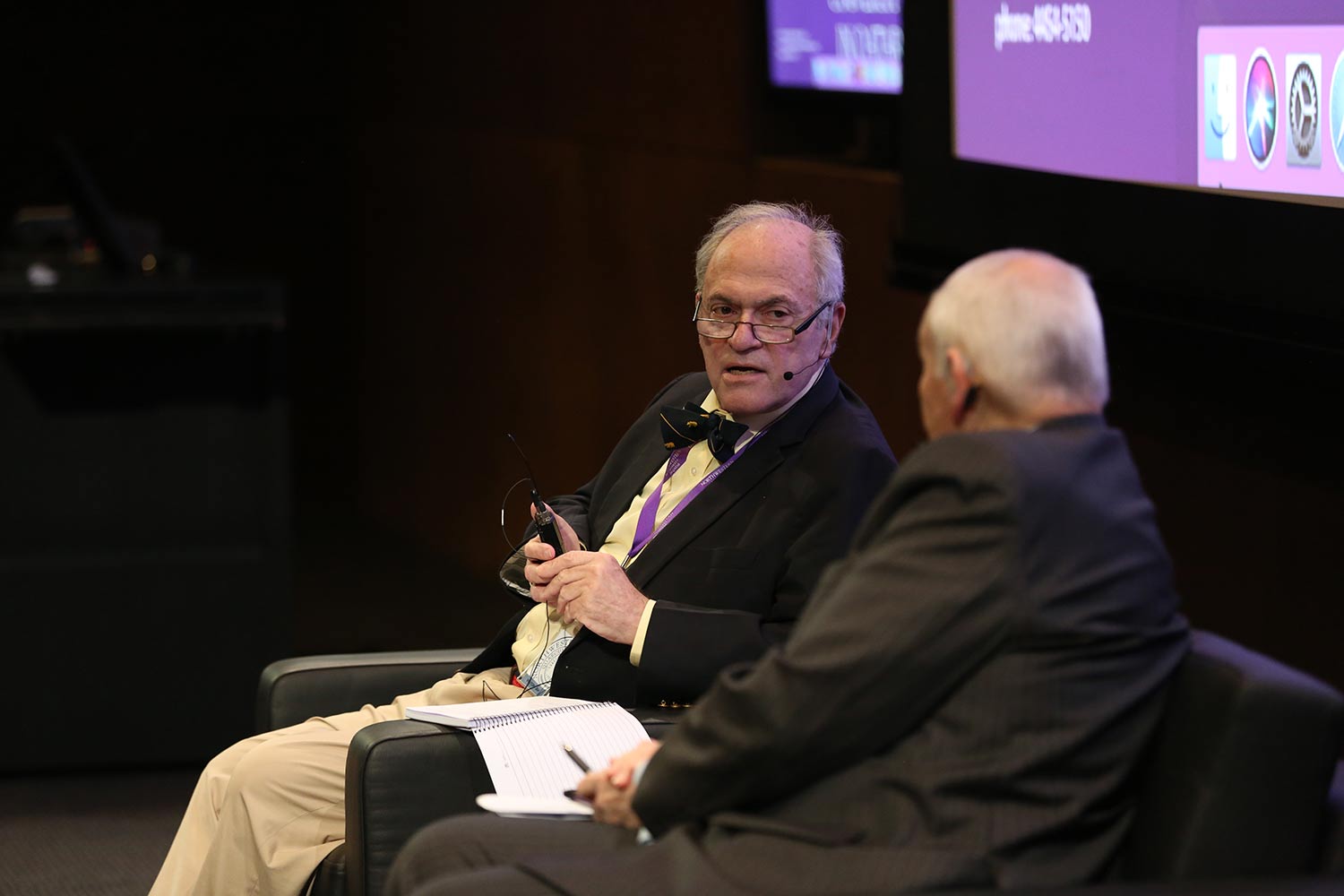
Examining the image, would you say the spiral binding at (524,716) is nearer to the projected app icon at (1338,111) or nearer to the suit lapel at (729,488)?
the suit lapel at (729,488)

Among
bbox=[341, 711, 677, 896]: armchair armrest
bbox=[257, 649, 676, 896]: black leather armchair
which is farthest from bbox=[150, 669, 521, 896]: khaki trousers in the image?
bbox=[341, 711, 677, 896]: armchair armrest

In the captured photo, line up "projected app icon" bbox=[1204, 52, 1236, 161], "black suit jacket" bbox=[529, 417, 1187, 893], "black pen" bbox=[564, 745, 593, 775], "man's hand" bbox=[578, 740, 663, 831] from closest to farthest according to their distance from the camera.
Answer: "black suit jacket" bbox=[529, 417, 1187, 893], "man's hand" bbox=[578, 740, 663, 831], "black pen" bbox=[564, 745, 593, 775], "projected app icon" bbox=[1204, 52, 1236, 161]

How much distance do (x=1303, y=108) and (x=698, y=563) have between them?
1.17 metres

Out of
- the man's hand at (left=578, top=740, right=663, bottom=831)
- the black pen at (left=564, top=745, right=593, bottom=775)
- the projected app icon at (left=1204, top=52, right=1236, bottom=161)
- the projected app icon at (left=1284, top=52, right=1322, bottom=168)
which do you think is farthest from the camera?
the projected app icon at (left=1204, top=52, right=1236, bottom=161)

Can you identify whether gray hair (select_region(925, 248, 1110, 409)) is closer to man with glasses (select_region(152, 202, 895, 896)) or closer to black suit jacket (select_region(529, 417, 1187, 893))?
black suit jacket (select_region(529, 417, 1187, 893))

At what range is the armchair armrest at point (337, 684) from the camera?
3.03m

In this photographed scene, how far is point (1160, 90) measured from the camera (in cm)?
296

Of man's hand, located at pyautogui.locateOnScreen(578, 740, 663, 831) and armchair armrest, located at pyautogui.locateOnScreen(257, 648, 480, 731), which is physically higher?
man's hand, located at pyautogui.locateOnScreen(578, 740, 663, 831)

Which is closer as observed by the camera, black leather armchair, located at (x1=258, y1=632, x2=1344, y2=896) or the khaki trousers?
black leather armchair, located at (x1=258, y1=632, x2=1344, y2=896)

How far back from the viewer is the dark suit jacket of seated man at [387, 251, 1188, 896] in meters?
1.73

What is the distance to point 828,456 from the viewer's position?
269cm

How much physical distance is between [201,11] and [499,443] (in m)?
3.51

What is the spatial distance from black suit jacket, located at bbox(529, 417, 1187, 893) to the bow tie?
0.98 m

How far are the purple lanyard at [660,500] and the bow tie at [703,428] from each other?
0.06ft
